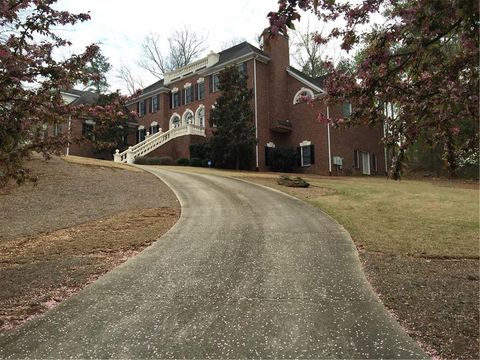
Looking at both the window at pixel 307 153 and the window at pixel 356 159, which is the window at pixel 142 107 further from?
the window at pixel 356 159

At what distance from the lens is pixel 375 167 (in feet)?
117

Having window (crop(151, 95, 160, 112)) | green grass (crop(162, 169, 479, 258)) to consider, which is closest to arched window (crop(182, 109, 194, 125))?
window (crop(151, 95, 160, 112))

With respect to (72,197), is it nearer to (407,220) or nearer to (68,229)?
(68,229)

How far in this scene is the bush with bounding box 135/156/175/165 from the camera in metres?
30.3

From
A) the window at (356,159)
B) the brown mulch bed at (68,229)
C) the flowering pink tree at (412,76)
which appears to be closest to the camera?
the flowering pink tree at (412,76)

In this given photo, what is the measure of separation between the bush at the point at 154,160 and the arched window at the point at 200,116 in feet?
20.8

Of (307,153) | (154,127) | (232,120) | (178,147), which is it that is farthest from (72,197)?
(154,127)

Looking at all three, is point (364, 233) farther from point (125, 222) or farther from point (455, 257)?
point (125, 222)

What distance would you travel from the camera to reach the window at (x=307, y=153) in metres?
31.4

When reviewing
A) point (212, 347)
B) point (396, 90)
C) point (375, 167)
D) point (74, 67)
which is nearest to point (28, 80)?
point (74, 67)

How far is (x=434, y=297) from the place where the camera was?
585 centimetres

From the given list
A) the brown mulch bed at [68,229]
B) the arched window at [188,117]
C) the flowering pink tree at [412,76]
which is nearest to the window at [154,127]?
the arched window at [188,117]

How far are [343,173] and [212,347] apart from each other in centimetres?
2797

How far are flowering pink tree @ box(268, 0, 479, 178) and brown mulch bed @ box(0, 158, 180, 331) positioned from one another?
15.1 ft
